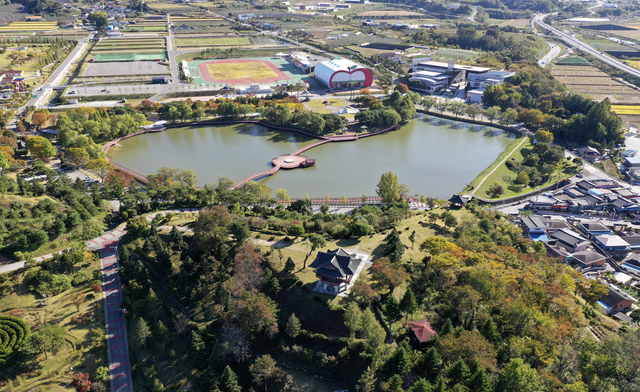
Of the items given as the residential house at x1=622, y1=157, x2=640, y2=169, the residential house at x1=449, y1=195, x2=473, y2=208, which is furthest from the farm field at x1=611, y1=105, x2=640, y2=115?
the residential house at x1=449, y1=195, x2=473, y2=208

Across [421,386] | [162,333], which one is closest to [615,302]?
[421,386]

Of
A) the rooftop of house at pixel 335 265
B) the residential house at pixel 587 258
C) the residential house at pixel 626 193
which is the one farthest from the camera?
the residential house at pixel 626 193

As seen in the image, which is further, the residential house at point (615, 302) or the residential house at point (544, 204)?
the residential house at point (544, 204)

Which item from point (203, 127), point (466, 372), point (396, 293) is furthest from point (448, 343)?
point (203, 127)

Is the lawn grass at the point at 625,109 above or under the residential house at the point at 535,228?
above

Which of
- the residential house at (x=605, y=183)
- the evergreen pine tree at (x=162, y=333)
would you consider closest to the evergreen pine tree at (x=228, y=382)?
the evergreen pine tree at (x=162, y=333)

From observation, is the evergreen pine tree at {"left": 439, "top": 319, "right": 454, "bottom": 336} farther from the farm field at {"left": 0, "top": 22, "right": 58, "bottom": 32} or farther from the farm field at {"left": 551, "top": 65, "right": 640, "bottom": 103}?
the farm field at {"left": 0, "top": 22, "right": 58, "bottom": 32}

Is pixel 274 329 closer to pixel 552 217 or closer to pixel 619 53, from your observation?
pixel 552 217

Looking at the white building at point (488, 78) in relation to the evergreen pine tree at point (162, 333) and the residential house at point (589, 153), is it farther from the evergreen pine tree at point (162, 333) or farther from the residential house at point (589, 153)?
the evergreen pine tree at point (162, 333)
